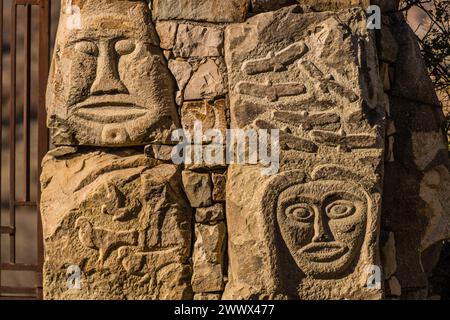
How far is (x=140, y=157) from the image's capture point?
4297 millimetres

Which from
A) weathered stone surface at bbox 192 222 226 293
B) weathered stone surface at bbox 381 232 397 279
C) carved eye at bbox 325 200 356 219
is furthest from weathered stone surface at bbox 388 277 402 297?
weathered stone surface at bbox 192 222 226 293

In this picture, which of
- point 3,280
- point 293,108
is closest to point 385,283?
point 293,108

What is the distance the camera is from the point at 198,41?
4.31 metres

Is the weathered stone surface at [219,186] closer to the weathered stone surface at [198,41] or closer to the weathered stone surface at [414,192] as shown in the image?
the weathered stone surface at [198,41]

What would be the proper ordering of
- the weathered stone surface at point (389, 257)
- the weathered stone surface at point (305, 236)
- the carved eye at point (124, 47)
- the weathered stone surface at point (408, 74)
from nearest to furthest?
the weathered stone surface at point (305, 236) → the carved eye at point (124, 47) → the weathered stone surface at point (389, 257) → the weathered stone surface at point (408, 74)

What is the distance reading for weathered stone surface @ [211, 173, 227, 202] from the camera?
428 centimetres

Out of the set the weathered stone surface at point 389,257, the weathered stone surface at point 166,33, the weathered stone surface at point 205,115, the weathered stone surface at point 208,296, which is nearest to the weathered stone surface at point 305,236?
the weathered stone surface at point 208,296

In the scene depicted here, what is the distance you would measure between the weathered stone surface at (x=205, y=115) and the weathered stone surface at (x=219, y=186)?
170 millimetres

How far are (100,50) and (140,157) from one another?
515 millimetres

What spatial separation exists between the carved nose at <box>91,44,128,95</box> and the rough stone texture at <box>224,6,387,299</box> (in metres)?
0.51

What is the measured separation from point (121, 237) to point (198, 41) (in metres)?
0.95

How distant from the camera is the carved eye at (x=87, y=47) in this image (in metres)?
4.28

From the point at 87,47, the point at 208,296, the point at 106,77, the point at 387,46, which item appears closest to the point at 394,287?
the point at 208,296
